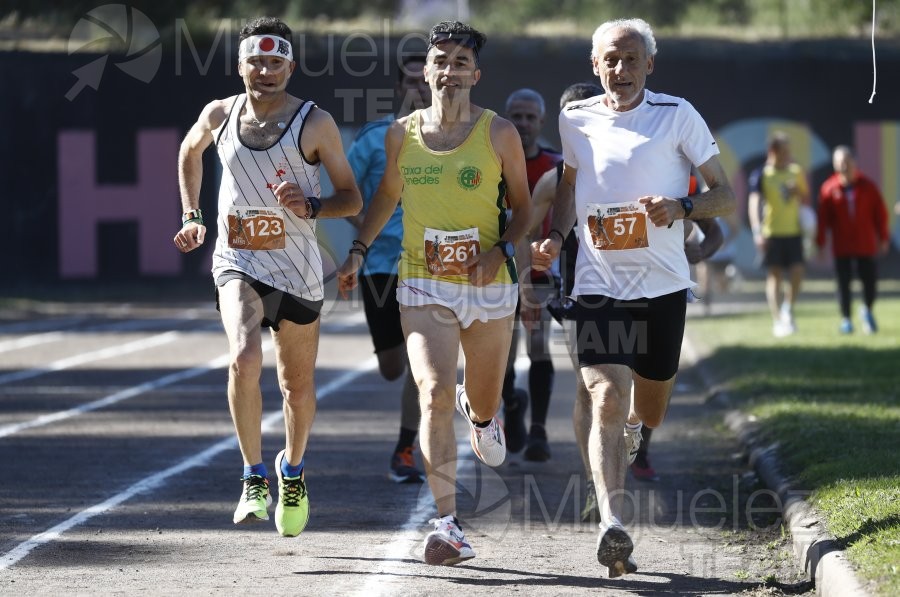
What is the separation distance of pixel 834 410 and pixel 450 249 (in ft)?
15.3

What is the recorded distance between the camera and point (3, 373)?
49.0 feet

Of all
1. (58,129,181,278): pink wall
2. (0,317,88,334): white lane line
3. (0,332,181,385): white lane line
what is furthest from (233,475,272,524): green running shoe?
(58,129,181,278): pink wall

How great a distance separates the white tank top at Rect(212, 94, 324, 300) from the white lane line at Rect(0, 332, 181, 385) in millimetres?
7830

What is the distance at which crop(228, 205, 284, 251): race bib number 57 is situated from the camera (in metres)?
6.91

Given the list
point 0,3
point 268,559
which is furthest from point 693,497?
point 0,3

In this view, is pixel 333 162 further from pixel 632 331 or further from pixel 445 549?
pixel 445 549

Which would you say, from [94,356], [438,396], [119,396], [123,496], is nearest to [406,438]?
[123,496]

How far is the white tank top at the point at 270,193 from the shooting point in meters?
6.89

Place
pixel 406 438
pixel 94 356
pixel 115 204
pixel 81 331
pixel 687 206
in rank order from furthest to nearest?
pixel 115 204 < pixel 81 331 < pixel 94 356 < pixel 406 438 < pixel 687 206

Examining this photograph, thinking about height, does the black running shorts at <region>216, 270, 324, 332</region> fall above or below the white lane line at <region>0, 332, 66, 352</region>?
above

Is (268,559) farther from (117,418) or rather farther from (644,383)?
(117,418)

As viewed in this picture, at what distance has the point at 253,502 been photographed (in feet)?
22.3

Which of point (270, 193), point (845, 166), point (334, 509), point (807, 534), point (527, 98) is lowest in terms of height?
point (334, 509)

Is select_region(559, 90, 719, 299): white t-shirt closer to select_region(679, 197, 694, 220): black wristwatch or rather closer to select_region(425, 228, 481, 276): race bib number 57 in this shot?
select_region(679, 197, 694, 220): black wristwatch
